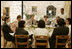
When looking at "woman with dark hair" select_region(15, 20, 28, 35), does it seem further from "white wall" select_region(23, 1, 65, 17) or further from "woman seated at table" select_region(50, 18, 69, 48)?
"white wall" select_region(23, 1, 65, 17)

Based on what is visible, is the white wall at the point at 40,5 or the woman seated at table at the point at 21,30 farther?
the white wall at the point at 40,5

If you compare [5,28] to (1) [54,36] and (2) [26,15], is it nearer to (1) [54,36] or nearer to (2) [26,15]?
(1) [54,36]

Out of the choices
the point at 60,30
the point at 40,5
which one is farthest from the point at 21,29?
the point at 40,5

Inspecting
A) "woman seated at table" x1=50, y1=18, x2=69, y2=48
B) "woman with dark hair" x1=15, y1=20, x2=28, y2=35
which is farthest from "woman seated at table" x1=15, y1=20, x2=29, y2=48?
"woman seated at table" x1=50, y1=18, x2=69, y2=48

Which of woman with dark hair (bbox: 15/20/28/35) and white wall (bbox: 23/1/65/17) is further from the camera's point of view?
white wall (bbox: 23/1/65/17)

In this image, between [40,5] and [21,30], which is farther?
[40,5]

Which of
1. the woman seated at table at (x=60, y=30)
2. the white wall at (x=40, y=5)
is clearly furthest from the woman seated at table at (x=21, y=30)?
the white wall at (x=40, y=5)

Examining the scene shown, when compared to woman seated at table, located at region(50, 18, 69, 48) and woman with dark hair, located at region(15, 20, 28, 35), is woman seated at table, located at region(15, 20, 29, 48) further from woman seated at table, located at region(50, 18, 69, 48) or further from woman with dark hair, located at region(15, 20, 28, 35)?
woman seated at table, located at region(50, 18, 69, 48)

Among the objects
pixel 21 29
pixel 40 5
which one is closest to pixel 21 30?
pixel 21 29

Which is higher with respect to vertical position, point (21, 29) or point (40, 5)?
point (40, 5)

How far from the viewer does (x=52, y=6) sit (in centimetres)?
1611

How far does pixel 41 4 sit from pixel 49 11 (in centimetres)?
164

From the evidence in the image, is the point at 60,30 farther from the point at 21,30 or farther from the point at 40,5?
the point at 40,5

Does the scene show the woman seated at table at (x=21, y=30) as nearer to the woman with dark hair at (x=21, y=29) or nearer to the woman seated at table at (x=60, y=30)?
the woman with dark hair at (x=21, y=29)
